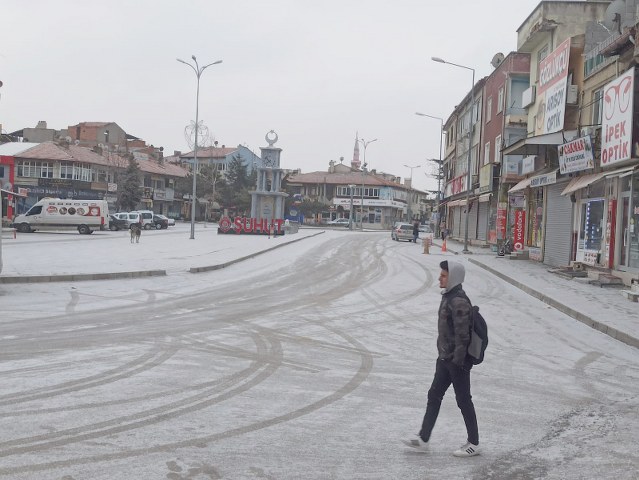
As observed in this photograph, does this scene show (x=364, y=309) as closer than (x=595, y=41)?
Yes

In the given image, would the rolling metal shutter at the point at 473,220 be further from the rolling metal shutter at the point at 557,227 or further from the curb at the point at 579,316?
the curb at the point at 579,316

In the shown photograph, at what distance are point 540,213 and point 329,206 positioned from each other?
78420 mm

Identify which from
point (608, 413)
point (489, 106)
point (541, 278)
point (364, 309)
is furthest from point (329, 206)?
point (608, 413)

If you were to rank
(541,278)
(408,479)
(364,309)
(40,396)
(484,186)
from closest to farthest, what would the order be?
(408,479) < (40,396) < (364,309) < (541,278) < (484,186)

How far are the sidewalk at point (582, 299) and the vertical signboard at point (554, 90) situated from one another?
19.1 ft

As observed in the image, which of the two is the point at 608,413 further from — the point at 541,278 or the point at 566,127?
the point at 566,127

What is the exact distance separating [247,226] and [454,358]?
155 ft

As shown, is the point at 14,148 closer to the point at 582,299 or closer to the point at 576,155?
the point at 576,155

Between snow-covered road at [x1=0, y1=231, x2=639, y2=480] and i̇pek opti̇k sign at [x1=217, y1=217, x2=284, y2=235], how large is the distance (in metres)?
37.8

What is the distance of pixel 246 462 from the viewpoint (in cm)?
477

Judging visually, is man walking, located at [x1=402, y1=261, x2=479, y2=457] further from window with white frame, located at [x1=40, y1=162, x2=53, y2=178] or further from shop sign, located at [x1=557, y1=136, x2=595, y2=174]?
window with white frame, located at [x1=40, y1=162, x2=53, y2=178]

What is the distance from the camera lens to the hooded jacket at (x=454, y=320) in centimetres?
512

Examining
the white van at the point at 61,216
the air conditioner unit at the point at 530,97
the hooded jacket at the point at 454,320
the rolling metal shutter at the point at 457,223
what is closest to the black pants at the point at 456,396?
the hooded jacket at the point at 454,320

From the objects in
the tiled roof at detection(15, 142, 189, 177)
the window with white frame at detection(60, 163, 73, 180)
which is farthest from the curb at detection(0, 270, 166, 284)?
the window with white frame at detection(60, 163, 73, 180)
